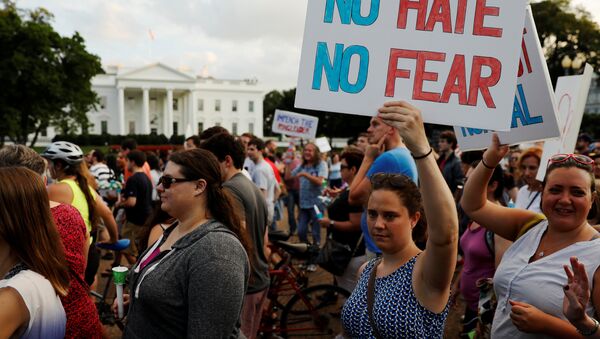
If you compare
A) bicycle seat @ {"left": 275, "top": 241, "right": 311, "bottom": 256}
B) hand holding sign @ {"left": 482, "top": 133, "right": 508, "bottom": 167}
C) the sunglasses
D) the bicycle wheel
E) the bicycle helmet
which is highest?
hand holding sign @ {"left": 482, "top": 133, "right": 508, "bottom": 167}

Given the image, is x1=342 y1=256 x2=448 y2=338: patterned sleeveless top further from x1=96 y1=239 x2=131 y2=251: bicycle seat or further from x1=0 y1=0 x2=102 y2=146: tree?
x1=0 y1=0 x2=102 y2=146: tree

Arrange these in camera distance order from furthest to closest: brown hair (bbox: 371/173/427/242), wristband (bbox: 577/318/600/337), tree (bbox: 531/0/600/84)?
tree (bbox: 531/0/600/84) → brown hair (bbox: 371/173/427/242) → wristband (bbox: 577/318/600/337)

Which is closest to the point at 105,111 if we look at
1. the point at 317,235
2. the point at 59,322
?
the point at 317,235

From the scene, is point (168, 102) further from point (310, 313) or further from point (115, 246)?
point (310, 313)

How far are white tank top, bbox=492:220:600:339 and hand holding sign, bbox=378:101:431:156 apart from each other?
0.96m

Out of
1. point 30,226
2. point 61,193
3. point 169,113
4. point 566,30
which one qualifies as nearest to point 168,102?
point 169,113

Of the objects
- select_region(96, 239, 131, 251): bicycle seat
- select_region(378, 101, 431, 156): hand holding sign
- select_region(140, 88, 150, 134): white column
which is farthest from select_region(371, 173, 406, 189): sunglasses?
select_region(140, 88, 150, 134): white column

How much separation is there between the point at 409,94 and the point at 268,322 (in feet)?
11.2

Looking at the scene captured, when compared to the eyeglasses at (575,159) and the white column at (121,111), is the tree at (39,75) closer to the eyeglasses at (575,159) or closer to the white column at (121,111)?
the eyeglasses at (575,159)

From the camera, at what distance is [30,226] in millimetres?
1949

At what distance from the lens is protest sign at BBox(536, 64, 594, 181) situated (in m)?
3.30

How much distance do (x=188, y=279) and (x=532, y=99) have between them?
1.80 m

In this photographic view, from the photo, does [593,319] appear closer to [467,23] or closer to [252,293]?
[467,23]

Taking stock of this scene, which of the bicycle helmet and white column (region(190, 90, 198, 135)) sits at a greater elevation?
the bicycle helmet
